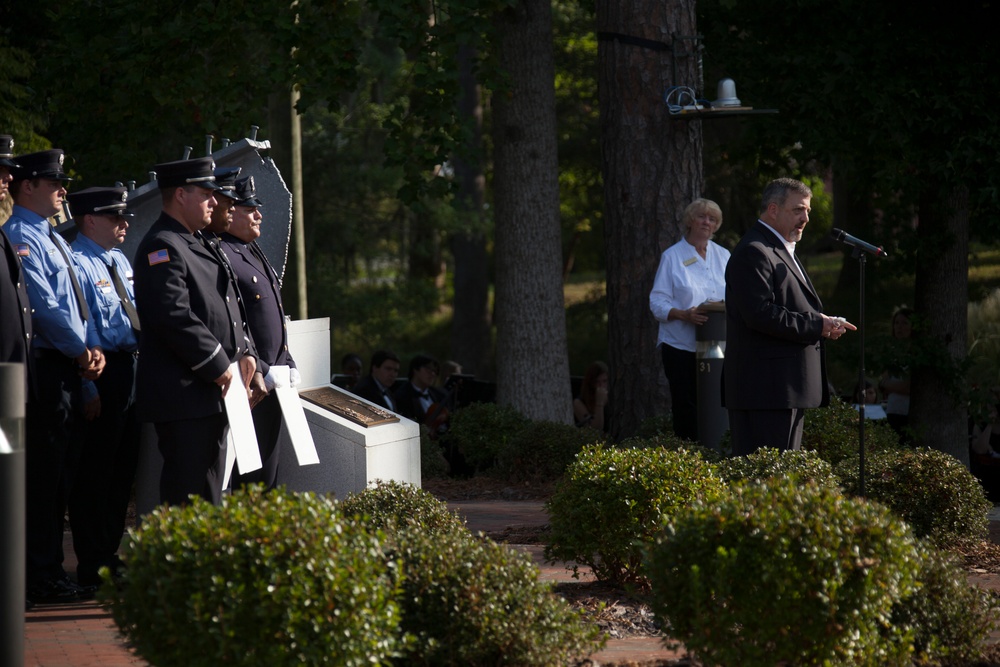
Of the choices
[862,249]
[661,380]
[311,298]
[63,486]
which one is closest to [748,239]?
[862,249]

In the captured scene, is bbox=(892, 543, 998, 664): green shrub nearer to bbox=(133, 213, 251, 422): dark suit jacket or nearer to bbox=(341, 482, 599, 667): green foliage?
bbox=(341, 482, 599, 667): green foliage

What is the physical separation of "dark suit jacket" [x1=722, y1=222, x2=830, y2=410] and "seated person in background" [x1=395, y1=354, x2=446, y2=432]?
21.1 feet

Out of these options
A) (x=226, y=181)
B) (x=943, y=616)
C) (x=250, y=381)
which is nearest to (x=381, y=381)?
(x=226, y=181)

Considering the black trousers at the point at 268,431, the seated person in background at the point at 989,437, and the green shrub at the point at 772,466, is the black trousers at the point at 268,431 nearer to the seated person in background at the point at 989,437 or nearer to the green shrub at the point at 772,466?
the green shrub at the point at 772,466

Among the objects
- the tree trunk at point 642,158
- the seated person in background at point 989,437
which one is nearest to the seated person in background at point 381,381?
the tree trunk at point 642,158

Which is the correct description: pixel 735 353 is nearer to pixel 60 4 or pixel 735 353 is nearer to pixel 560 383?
pixel 560 383

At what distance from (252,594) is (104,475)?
10.5 ft

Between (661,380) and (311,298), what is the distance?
13.1m

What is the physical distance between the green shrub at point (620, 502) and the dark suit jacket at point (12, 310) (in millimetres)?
2563

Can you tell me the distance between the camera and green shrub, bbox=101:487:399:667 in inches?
147

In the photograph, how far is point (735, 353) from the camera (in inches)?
274

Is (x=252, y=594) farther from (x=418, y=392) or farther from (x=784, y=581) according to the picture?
(x=418, y=392)

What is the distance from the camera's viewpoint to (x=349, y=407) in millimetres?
7508

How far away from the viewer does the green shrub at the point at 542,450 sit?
10.8m
